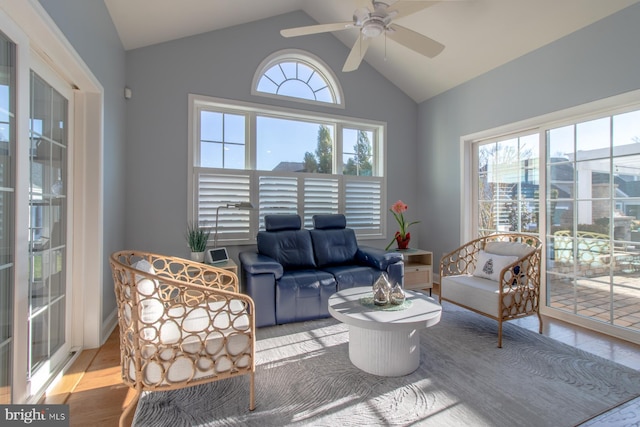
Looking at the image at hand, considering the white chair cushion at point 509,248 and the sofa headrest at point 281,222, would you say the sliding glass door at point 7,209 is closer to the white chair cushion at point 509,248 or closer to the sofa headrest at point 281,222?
the sofa headrest at point 281,222

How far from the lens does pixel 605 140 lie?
3.04 m

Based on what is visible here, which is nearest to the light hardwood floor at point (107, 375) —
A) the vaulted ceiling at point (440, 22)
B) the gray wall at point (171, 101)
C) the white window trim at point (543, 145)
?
the white window trim at point (543, 145)

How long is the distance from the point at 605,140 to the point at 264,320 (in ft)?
12.4

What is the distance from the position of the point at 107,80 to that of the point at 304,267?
2726 mm

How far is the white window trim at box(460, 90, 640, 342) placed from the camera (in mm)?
2877

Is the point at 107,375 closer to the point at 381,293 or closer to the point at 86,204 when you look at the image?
the point at 86,204

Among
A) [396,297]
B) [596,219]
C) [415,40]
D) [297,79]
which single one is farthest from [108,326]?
[596,219]

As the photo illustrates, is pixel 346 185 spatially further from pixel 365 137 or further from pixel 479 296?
pixel 479 296

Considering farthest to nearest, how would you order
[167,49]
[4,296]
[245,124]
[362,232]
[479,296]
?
[362,232]
[245,124]
[167,49]
[479,296]
[4,296]

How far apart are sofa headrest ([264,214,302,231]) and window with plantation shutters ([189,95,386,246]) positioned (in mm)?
353

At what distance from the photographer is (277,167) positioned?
4301 millimetres

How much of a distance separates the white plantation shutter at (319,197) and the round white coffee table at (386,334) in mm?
2196

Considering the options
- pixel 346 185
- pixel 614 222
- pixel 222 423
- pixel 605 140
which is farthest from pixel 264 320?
pixel 605 140

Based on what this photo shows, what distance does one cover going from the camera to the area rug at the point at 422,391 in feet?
5.86
